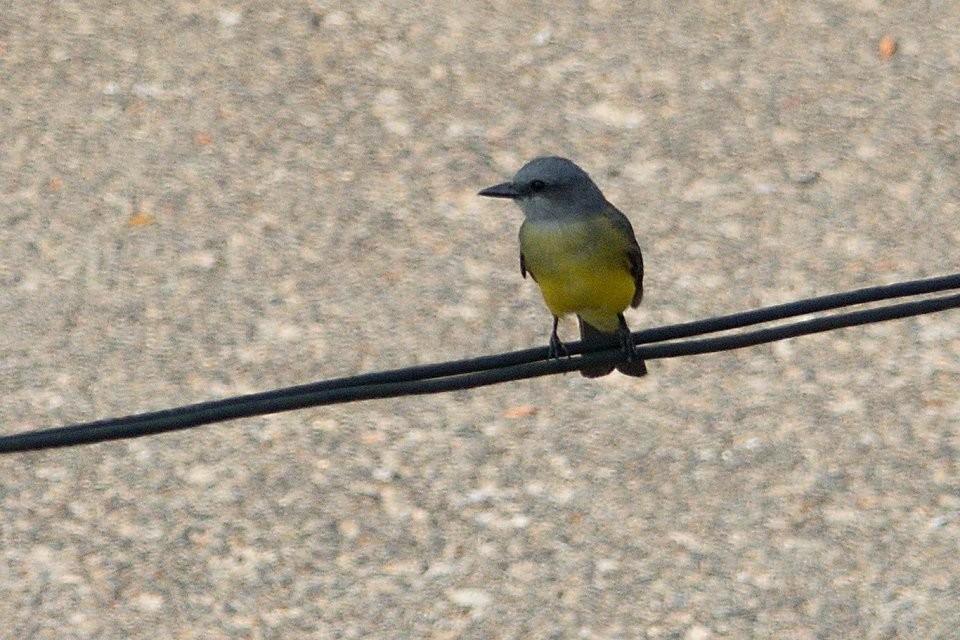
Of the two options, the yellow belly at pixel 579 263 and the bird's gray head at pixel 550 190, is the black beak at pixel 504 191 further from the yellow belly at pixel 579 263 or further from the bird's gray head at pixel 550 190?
the yellow belly at pixel 579 263

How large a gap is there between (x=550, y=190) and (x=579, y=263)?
0.93 ft

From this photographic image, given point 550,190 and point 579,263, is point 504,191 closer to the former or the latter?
point 550,190

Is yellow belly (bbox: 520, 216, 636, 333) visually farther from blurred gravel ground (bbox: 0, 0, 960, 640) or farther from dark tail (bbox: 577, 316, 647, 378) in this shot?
blurred gravel ground (bbox: 0, 0, 960, 640)

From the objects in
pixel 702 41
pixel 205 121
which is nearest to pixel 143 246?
pixel 205 121

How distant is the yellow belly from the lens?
5594 millimetres

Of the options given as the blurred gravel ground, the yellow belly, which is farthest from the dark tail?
the blurred gravel ground

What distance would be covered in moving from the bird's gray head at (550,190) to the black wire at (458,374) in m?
1.46

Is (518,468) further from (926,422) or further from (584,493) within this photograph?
(926,422)

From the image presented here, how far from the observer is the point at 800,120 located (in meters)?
10.9

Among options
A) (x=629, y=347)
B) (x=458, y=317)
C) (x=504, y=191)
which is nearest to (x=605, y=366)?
(x=629, y=347)

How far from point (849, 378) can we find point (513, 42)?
13.9ft

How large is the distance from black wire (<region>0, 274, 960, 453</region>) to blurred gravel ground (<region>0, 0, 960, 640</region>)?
3.55m

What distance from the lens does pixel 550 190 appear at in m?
5.62

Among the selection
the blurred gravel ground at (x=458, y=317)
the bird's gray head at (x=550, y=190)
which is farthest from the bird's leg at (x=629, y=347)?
the blurred gravel ground at (x=458, y=317)
